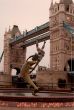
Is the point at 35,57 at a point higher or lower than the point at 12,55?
lower

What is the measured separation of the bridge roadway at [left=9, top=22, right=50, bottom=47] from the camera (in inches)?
2105

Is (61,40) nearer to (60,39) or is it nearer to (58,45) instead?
(60,39)

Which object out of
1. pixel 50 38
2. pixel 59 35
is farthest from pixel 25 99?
pixel 50 38

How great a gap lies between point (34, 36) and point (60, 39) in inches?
525

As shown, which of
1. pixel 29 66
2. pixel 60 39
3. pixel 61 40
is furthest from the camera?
pixel 60 39

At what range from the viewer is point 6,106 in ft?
25.3

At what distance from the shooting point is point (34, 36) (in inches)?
2331

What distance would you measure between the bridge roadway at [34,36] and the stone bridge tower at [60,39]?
138 inches

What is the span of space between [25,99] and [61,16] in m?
41.0

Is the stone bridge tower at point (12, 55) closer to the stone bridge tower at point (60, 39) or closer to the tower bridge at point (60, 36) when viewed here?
the tower bridge at point (60, 36)

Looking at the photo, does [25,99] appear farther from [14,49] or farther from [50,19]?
[14,49]

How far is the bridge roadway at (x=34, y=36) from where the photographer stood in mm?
53469

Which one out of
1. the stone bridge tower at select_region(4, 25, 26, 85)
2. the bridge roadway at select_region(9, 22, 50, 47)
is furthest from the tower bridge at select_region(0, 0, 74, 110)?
the stone bridge tower at select_region(4, 25, 26, 85)

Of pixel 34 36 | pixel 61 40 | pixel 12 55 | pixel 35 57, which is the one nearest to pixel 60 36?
pixel 61 40
